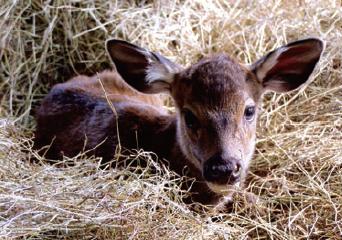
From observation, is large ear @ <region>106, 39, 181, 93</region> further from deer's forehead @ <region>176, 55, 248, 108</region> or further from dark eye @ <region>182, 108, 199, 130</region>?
dark eye @ <region>182, 108, 199, 130</region>

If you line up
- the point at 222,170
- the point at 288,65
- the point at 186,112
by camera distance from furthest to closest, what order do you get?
the point at 288,65 → the point at 186,112 → the point at 222,170

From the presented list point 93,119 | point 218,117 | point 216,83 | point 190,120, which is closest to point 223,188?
point 218,117

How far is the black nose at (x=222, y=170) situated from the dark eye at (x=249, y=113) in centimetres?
53

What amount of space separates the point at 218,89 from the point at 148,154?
2.13 feet

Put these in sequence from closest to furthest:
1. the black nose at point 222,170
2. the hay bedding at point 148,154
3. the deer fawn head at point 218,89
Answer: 1. the hay bedding at point 148,154
2. the black nose at point 222,170
3. the deer fawn head at point 218,89

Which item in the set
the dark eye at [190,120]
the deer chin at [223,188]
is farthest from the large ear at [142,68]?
the deer chin at [223,188]

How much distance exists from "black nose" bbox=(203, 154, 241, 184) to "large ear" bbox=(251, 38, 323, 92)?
980mm

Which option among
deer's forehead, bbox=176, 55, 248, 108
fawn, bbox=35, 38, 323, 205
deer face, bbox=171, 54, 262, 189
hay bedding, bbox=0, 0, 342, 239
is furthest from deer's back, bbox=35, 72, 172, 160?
deer's forehead, bbox=176, 55, 248, 108

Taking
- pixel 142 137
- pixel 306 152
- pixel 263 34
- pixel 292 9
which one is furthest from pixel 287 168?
pixel 292 9

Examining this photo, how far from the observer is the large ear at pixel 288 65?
5.70 meters

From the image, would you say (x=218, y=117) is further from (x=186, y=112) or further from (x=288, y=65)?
(x=288, y=65)

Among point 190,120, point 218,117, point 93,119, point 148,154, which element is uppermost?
point 218,117

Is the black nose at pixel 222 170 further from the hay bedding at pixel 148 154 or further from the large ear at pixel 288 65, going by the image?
the large ear at pixel 288 65

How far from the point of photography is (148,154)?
5.45 meters
